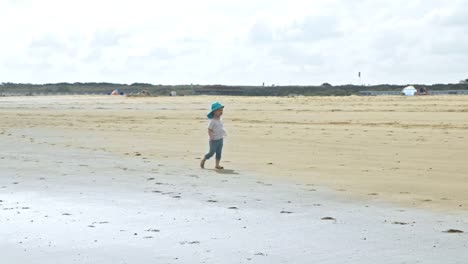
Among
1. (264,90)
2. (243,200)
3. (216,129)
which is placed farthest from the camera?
(264,90)

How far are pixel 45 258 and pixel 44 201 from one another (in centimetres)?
328

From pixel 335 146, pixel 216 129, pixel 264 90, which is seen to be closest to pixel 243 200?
pixel 216 129

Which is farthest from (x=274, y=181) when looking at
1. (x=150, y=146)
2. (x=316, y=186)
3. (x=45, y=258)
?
(x=150, y=146)

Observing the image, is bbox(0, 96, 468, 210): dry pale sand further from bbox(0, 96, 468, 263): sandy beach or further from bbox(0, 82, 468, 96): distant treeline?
bbox(0, 82, 468, 96): distant treeline

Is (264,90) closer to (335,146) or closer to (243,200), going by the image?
(335,146)

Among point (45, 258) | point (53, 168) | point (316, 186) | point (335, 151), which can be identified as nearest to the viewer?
point (45, 258)

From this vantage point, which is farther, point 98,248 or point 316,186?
point 316,186

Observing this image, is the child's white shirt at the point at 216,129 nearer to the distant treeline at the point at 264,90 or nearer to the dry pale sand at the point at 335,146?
the dry pale sand at the point at 335,146

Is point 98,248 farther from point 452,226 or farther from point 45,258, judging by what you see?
point 452,226

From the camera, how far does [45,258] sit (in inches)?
233

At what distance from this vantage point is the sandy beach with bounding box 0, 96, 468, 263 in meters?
6.16

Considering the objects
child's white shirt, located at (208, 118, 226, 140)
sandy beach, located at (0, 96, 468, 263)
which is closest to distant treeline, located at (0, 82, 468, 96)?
sandy beach, located at (0, 96, 468, 263)

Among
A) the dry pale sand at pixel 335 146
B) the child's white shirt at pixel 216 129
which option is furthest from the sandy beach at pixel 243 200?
the child's white shirt at pixel 216 129

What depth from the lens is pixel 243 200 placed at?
29.8 feet
